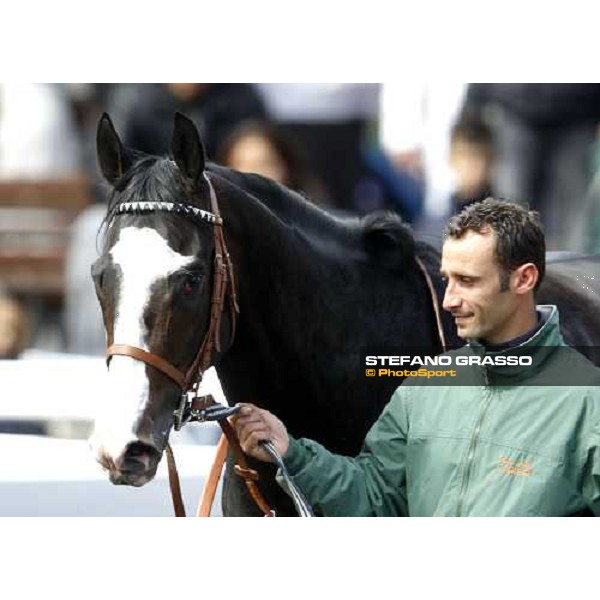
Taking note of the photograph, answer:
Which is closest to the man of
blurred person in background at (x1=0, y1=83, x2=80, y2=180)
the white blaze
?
the white blaze

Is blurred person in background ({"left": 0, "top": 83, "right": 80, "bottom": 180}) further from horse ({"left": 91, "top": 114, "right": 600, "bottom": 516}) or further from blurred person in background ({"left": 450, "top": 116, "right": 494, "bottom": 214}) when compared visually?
blurred person in background ({"left": 450, "top": 116, "right": 494, "bottom": 214})

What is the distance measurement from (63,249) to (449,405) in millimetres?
1275

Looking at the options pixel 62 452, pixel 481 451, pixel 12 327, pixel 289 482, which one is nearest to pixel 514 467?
pixel 481 451

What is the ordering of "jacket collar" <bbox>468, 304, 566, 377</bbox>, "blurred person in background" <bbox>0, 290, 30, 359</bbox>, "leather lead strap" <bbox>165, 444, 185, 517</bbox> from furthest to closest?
"blurred person in background" <bbox>0, 290, 30, 359</bbox> < "leather lead strap" <bbox>165, 444, 185, 517</bbox> < "jacket collar" <bbox>468, 304, 566, 377</bbox>

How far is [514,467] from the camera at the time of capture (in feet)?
8.83

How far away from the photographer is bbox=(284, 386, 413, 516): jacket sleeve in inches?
112

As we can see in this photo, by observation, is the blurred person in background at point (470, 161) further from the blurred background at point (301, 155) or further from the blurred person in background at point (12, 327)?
the blurred person in background at point (12, 327)

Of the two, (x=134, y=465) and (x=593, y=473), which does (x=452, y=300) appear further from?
(x=134, y=465)

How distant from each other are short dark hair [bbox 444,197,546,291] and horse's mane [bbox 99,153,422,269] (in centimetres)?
62

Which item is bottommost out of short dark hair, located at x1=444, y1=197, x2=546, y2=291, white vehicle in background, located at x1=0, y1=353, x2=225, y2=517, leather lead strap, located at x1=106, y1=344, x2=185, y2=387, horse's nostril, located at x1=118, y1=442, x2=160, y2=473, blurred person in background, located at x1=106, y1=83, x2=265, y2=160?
white vehicle in background, located at x1=0, y1=353, x2=225, y2=517

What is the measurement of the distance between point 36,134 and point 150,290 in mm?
807
